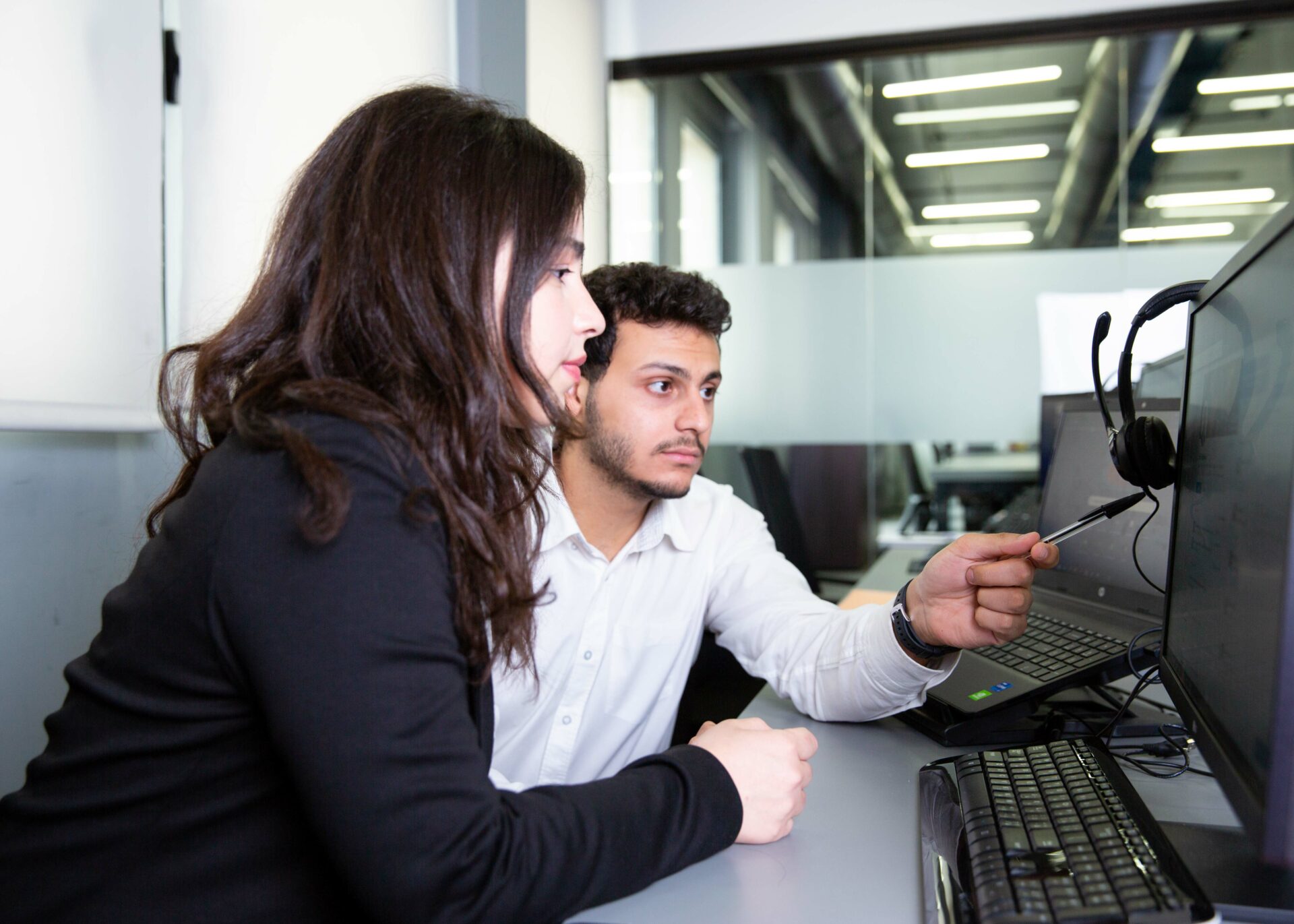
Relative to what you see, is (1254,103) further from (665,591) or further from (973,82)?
(665,591)

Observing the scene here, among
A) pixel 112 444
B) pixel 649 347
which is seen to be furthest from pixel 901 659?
pixel 112 444

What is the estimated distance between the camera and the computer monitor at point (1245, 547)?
524 millimetres

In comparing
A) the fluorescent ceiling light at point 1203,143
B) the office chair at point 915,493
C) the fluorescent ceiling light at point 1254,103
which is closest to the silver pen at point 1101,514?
the office chair at point 915,493

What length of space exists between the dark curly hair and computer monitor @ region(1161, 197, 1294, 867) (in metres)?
0.94

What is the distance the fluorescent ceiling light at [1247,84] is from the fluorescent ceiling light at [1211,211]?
404 millimetres

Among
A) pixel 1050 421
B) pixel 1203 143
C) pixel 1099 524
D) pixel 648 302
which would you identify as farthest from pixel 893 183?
pixel 1099 524

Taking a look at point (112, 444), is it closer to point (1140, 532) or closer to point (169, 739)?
point (169, 739)

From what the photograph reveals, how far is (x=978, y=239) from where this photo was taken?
3791 millimetres

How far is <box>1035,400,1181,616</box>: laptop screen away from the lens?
1.20 metres

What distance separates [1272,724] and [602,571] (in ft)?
3.25

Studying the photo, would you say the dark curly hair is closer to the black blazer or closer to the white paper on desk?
the black blazer

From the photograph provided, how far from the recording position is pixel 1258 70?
3.55 m

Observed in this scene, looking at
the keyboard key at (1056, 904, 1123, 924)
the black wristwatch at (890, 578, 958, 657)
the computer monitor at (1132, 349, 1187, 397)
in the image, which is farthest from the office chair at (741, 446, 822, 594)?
the keyboard key at (1056, 904, 1123, 924)

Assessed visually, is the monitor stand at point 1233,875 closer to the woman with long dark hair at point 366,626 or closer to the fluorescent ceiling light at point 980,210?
the woman with long dark hair at point 366,626
